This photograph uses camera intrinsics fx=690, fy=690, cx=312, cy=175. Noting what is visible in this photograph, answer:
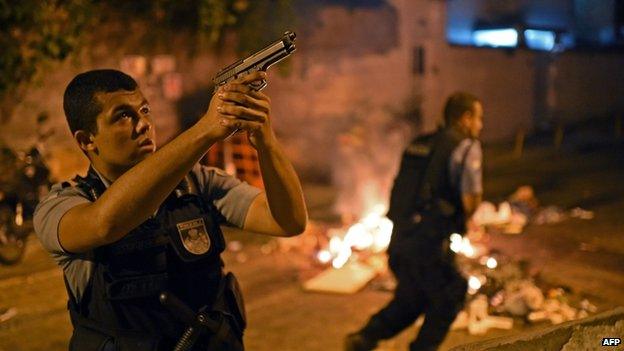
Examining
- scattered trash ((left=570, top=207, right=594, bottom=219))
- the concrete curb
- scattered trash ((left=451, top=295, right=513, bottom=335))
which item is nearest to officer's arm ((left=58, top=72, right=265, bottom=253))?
the concrete curb

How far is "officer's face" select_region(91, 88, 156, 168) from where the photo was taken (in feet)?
6.75

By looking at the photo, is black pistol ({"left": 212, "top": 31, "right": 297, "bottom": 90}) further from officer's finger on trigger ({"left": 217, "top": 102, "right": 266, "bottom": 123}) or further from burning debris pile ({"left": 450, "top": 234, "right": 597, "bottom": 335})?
burning debris pile ({"left": 450, "top": 234, "right": 597, "bottom": 335})

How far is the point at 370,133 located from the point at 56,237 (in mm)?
9913

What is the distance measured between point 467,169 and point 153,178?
2.89 meters

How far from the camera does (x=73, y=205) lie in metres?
1.99

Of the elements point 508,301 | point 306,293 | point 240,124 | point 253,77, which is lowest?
point 306,293

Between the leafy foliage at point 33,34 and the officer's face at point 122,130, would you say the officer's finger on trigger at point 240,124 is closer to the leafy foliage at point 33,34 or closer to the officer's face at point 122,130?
the officer's face at point 122,130

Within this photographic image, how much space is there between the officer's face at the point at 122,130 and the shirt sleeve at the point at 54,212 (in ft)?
0.49

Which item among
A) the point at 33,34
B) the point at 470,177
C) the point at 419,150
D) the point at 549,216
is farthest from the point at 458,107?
the point at 33,34

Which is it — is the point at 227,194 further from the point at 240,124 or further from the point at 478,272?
the point at 478,272

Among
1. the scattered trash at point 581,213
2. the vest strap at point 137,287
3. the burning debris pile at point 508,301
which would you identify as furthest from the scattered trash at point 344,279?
the vest strap at point 137,287

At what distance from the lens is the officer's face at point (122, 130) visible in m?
2.06

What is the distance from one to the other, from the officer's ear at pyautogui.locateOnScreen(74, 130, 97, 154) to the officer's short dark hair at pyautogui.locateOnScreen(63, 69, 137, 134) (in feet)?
0.04

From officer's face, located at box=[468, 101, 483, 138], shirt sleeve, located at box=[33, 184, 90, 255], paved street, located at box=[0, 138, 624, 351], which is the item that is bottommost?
paved street, located at box=[0, 138, 624, 351]
